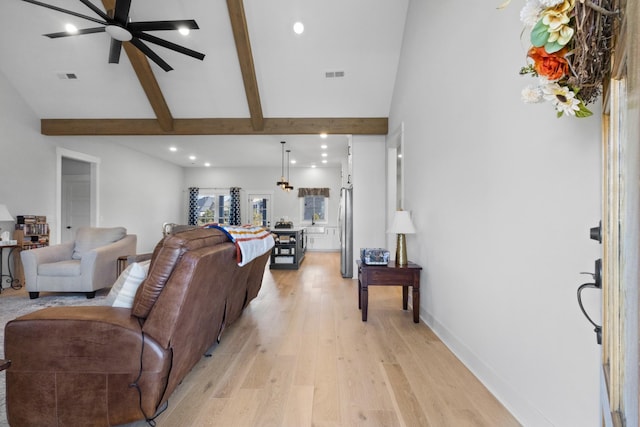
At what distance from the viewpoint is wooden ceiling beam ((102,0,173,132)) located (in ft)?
12.9

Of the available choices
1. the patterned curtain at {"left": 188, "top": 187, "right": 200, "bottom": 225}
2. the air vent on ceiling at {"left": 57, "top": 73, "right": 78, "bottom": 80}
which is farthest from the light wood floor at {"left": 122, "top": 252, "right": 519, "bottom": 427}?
the patterned curtain at {"left": 188, "top": 187, "right": 200, "bottom": 225}

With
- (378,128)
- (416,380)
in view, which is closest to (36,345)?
(416,380)

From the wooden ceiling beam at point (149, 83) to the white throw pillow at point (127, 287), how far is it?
12.5ft

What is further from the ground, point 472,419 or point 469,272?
point 469,272

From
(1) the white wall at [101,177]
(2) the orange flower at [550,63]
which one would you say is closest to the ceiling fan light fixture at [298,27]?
(2) the orange flower at [550,63]

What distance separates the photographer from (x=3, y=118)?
14.4 ft

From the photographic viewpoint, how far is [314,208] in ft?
31.0

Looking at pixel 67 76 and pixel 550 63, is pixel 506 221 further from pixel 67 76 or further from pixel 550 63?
pixel 67 76

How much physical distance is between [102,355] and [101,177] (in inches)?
255

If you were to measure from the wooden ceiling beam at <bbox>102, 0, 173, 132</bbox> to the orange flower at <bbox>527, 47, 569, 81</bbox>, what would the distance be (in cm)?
476

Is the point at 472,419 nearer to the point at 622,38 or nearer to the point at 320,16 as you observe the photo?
the point at 622,38

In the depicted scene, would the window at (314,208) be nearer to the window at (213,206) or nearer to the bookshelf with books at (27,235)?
the window at (213,206)

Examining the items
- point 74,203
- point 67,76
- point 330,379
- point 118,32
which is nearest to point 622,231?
point 330,379

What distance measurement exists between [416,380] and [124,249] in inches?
175
